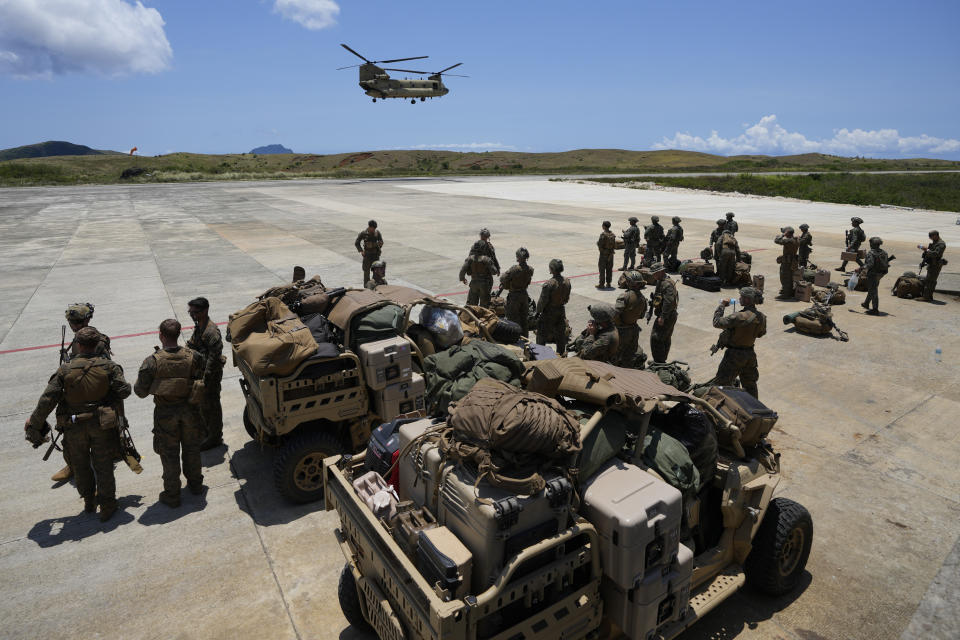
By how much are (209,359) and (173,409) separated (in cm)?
90

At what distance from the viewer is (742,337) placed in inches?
285

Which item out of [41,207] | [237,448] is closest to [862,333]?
[237,448]

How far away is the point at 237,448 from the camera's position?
6.61 meters

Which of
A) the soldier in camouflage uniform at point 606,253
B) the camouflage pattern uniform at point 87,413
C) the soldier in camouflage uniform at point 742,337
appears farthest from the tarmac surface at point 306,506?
the soldier in camouflage uniform at point 742,337

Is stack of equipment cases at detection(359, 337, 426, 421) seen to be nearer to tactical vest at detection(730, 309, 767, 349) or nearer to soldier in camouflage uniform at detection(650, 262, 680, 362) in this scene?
tactical vest at detection(730, 309, 767, 349)

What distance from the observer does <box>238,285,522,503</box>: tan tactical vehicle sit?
207 inches

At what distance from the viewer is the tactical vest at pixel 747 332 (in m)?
7.22

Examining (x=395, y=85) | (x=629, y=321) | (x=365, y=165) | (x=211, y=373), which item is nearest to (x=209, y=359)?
(x=211, y=373)

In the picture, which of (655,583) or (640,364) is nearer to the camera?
(655,583)

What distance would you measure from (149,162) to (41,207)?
62.4m

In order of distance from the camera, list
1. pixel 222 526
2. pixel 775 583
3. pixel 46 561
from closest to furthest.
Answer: pixel 775 583, pixel 46 561, pixel 222 526

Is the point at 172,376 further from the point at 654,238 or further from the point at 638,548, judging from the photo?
the point at 654,238

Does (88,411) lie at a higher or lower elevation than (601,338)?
lower

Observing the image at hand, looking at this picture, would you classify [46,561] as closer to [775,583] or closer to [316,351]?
[316,351]
